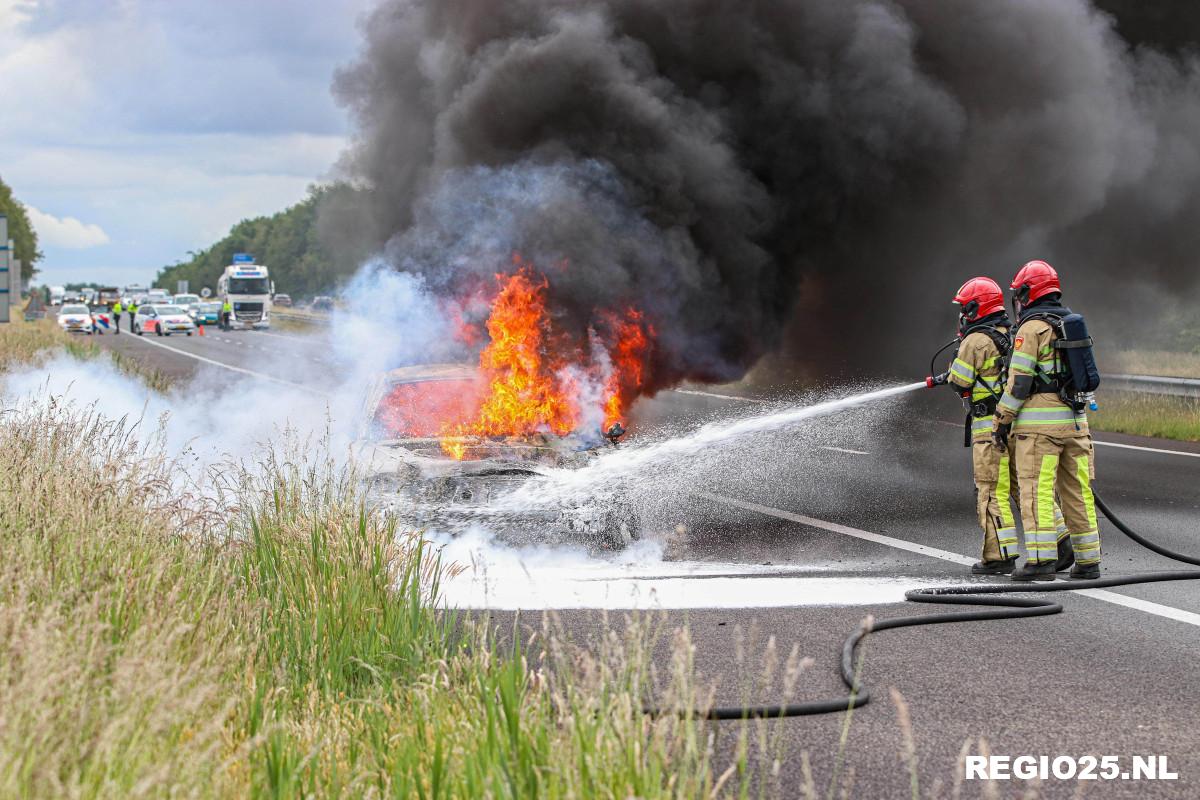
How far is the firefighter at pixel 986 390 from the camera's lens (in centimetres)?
775

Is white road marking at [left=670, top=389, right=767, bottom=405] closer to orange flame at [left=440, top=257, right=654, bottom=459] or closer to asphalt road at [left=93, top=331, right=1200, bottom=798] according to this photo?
asphalt road at [left=93, top=331, right=1200, bottom=798]

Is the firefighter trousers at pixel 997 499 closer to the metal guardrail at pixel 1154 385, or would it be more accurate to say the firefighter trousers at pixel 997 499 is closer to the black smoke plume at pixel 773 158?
the black smoke plume at pixel 773 158

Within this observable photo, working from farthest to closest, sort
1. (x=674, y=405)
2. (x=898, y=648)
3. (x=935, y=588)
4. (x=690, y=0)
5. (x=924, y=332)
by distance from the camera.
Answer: (x=674, y=405)
(x=924, y=332)
(x=690, y=0)
(x=935, y=588)
(x=898, y=648)

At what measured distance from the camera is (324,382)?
26188 mm

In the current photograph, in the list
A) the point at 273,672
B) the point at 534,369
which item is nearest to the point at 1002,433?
the point at 534,369

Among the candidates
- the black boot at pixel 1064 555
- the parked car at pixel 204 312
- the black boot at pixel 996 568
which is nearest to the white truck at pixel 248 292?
the parked car at pixel 204 312

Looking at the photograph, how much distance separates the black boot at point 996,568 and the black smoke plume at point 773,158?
4258 millimetres

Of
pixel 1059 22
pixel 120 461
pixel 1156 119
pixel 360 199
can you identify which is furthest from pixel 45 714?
pixel 1156 119

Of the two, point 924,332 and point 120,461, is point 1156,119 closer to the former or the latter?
point 924,332

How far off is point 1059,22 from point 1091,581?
374 inches

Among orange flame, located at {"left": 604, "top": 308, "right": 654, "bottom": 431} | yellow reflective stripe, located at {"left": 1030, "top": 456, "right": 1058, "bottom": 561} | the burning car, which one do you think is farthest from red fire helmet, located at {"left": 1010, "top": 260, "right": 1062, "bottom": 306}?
orange flame, located at {"left": 604, "top": 308, "right": 654, "bottom": 431}

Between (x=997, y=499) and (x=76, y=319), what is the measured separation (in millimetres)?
54057

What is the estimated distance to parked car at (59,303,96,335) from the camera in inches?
2151

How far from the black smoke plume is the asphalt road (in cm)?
218
